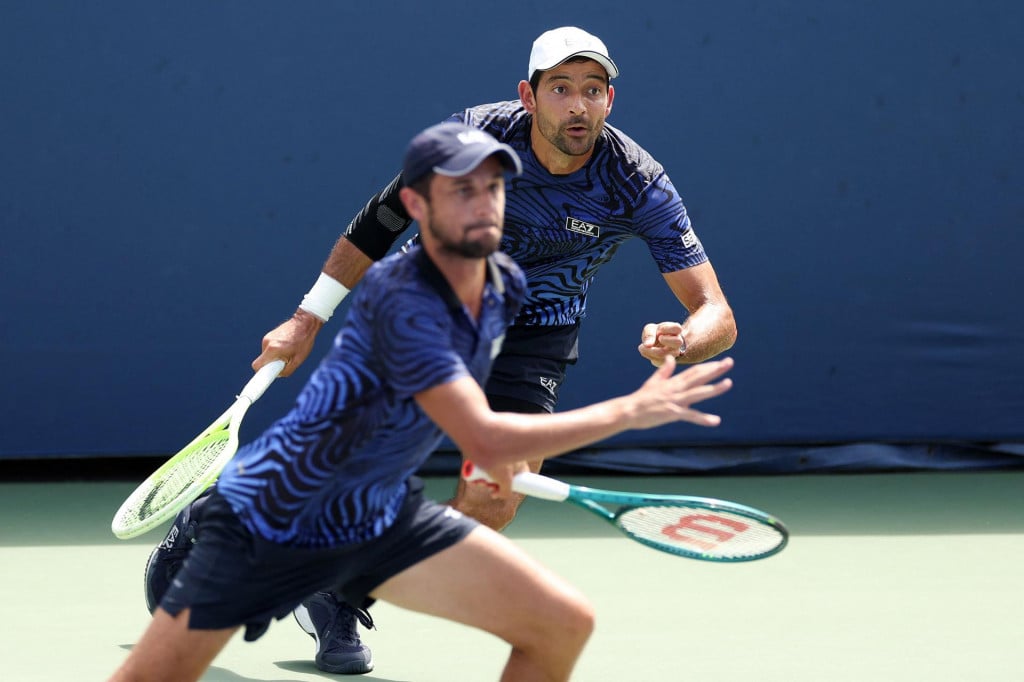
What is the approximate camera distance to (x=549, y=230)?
4031 millimetres

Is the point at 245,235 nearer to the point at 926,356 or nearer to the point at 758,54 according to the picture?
the point at 758,54

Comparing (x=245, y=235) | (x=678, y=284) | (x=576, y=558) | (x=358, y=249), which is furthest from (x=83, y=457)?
(x=678, y=284)

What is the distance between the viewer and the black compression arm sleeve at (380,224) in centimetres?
402

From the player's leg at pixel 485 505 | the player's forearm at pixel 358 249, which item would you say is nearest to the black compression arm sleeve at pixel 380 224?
the player's forearm at pixel 358 249

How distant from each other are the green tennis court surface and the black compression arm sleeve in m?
1.11

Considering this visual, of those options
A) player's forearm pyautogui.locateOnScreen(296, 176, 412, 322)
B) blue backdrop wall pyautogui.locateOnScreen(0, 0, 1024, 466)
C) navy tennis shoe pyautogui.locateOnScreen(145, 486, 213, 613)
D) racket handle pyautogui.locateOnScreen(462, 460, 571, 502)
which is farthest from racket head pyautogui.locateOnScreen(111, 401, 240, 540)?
blue backdrop wall pyautogui.locateOnScreen(0, 0, 1024, 466)

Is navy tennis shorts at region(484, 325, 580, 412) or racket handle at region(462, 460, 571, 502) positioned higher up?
navy tennis shorts at region(484, 325, 580, 412)

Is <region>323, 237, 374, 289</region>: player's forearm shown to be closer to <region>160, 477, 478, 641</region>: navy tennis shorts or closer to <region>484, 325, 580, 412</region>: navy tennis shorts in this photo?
<region>484, 325, 580, 412</region>: navy tennis shorts

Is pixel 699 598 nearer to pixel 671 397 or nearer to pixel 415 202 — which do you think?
pixel 671 397

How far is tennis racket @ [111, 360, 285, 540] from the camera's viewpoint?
135 inches

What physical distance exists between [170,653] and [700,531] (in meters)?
1.13

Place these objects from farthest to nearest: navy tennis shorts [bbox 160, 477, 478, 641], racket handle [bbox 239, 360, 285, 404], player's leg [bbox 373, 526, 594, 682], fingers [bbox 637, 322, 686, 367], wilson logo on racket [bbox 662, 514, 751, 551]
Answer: racket handle [bbox 239, 360, 285, 404] < fingers [bbox 637, 322, 686, 367] < wilson logo on racket [bbox 662, 514, 751, 551] < player's leg [bbox 373, 526, 594, 682] < navy tennis shorts [bbox 160, 477, 478, 641]

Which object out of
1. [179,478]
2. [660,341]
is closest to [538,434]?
[660,341]

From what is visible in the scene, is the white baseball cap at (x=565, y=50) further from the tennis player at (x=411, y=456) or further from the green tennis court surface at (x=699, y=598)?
the green tennis court surface at (x=699, y=598)
